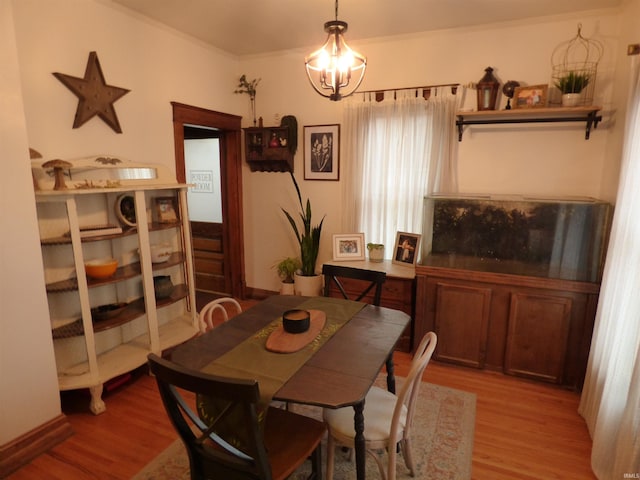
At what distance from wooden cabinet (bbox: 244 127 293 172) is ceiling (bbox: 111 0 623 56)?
34.3 inches

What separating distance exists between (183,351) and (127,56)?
7.69 ft

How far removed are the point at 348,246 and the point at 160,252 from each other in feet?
5.41

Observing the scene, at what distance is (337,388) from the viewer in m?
1.42

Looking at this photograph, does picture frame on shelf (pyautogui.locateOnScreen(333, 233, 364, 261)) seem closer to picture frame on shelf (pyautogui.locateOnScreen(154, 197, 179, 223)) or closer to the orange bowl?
picture frame on shelf (pyautogui.locateOnScreen(154, 197, 179, 223))

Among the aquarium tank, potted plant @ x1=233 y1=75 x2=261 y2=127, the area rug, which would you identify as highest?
potted plant @ x1=233 y1=75 x2=261 y2=127

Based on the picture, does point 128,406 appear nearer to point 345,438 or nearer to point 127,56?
point 345,438

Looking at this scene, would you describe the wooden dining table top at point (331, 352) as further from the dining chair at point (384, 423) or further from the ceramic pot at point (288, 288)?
the ceramic pot at point (288, 288)

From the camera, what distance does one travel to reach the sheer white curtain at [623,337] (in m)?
1.72

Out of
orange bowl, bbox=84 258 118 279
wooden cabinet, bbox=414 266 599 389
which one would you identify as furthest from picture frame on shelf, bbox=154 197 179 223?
wooden cabinet, bbox=414 266 599 389

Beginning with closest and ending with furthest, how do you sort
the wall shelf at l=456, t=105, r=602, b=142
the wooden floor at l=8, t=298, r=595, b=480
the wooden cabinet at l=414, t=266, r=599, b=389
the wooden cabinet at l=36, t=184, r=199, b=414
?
the wooden floor at l=8, t=298, r=595, b=480 → the wooden cabinet at l=36, t=184, r=199, b=414 → the wooden cabinet at l=414, t=266, r=599, b=389 → the wall shelf at l=456, t=105, r=602, b=142

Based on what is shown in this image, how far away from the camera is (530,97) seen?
2834 millimetres

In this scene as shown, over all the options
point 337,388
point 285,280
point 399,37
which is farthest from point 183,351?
point 399,37

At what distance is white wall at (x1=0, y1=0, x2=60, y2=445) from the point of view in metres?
1.85

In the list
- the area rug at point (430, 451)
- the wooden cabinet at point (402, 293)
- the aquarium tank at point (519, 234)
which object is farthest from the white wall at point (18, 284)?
the aquarium tank at point (519, 234)
